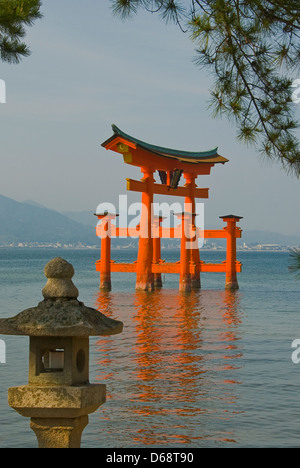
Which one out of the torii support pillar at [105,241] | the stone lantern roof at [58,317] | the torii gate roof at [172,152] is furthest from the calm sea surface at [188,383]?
the torii support pillar at [105,241]

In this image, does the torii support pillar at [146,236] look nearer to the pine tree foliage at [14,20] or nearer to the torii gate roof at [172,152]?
the torii gate roof at [172,152]

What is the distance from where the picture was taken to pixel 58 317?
4645 mm

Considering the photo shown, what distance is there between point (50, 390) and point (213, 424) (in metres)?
4.82

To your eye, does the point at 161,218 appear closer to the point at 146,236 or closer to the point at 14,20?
the point at 146,236

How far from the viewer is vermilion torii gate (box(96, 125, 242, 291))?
26.2 metres

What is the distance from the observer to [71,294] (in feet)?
15.5

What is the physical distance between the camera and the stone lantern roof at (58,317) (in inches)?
181

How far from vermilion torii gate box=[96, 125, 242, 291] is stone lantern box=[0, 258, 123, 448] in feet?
67.3

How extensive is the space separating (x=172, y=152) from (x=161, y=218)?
347 cm

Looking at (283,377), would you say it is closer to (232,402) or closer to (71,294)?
(232,402)

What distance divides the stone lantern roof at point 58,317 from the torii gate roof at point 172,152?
20440 mm

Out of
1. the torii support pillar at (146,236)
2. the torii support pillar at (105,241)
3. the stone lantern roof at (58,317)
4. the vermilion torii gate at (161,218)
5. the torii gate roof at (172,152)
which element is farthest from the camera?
the torii support pillar at (105,241)

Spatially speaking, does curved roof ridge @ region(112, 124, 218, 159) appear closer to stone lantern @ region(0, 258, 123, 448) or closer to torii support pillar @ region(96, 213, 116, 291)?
torii support pillar @ region(96, 213, 116, 291)
